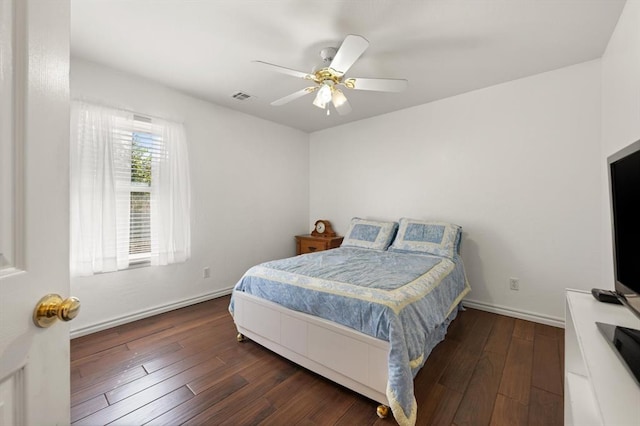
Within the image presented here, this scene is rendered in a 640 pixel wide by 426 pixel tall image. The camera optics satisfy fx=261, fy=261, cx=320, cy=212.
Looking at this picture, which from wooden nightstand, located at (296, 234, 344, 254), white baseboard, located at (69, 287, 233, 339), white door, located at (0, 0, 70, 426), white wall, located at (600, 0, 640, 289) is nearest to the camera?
white door, located at (0, 0, 70, 426)

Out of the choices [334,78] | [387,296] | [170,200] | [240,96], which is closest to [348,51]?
[334,78]

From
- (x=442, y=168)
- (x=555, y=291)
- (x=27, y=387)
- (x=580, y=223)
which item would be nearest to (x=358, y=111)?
(x=442, y=168)

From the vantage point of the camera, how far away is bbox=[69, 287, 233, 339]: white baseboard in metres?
2.29

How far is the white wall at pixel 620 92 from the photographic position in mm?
1550

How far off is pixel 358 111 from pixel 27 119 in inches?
134

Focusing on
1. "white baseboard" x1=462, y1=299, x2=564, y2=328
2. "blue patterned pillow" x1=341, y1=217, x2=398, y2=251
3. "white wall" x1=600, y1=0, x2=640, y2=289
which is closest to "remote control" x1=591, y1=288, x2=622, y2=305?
"white wall" x1=600, y1=0, x2=640, y2=289

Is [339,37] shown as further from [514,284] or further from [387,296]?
[514,284]

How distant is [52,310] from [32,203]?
22 centimetres

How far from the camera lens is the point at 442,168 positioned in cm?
312

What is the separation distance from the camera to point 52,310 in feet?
1.79

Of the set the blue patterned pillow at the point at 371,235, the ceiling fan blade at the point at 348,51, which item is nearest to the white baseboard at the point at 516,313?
the blue patterned pillow at the point at 371,235

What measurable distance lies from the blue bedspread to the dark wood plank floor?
0.83 feet

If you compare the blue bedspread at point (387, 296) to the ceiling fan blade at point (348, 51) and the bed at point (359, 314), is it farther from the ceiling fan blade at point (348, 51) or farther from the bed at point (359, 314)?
the ceiling fan blade at point (348, 51)

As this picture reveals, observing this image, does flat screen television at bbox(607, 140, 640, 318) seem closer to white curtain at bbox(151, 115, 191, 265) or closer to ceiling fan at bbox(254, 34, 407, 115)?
ceiling fan at bbox(254, 34, 407, 115)
